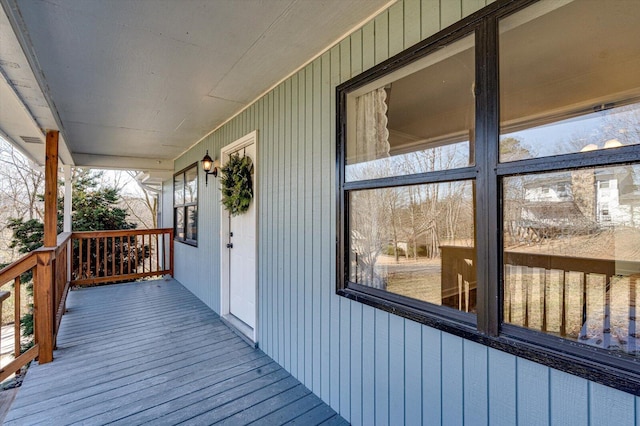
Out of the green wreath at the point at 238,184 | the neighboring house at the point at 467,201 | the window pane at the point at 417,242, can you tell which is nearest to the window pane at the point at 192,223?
the green wreath at the point at 238,184

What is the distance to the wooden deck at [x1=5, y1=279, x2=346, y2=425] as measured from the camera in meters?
2.05

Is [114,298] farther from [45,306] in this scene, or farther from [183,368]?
[183,368]

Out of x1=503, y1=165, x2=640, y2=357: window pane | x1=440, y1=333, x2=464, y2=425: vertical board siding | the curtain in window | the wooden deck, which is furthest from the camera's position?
the wooden deck

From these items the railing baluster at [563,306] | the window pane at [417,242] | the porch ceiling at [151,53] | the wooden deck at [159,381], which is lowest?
the wooden deck at [159,381]

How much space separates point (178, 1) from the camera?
1630 mm

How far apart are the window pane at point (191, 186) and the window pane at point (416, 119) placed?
150 inches

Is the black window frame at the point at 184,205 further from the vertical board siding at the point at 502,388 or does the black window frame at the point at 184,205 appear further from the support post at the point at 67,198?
the vertical board siding at the point at 502,388

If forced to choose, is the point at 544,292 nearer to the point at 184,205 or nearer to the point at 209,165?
the point at 209,165

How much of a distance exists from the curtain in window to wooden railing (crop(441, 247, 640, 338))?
2.46ft

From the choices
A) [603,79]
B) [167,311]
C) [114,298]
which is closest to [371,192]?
[603,79]

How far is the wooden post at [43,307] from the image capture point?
2.78m

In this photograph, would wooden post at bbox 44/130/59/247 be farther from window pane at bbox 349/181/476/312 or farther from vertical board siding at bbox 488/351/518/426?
vertical board siding at bbox 488/351/518/426

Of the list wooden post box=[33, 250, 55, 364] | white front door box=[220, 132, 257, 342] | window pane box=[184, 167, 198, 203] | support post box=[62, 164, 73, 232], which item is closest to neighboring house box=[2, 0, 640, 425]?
white front door box=[220, 132, 257, 342]

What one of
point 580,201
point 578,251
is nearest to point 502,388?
point 578,251
